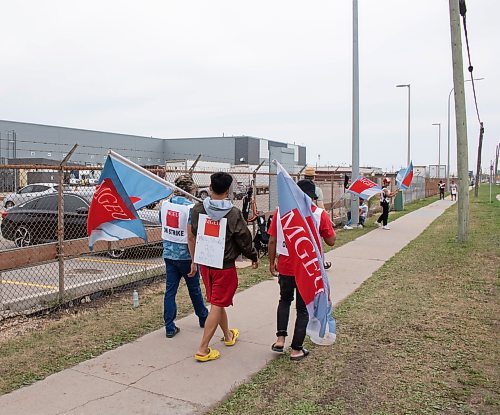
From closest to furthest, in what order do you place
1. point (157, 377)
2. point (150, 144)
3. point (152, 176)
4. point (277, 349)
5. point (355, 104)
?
point (157, 377)
point (277, 349)
point (152, 176)
point (355, 104)
point (150, 144)

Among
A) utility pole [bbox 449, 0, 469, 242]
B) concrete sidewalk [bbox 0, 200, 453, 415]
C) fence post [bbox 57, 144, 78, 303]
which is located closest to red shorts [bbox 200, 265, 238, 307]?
concrete sidewalk [bbox 0, 200, 453, 415]

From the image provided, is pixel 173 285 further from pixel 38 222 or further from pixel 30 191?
pixel 38 222

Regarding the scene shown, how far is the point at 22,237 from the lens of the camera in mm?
8859

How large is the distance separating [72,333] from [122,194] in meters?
1.61

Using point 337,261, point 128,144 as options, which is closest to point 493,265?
point 337,261

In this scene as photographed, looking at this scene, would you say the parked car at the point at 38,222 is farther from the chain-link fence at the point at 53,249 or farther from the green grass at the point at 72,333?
the green grass at the point at 72,333

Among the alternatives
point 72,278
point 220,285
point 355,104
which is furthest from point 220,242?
point 355,104

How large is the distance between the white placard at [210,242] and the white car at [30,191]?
4193mm

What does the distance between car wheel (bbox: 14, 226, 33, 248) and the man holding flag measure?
5.43 meters

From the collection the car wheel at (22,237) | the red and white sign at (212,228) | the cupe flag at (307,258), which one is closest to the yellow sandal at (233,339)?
the cupe flag at (307,258)

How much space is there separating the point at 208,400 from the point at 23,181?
17.0 feet

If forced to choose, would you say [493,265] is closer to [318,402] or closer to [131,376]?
[318,402]

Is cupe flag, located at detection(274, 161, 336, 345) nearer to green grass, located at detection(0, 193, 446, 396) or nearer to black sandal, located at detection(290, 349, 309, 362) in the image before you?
black sandal, located at detection(290, 349, 309, 362)

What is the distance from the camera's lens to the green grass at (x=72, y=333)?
471 centimetres
